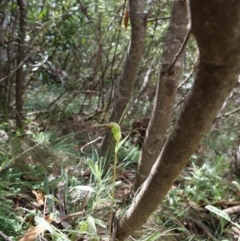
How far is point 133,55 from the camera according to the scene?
1944mm

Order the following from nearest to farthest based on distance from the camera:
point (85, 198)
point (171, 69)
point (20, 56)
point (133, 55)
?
1. point (171, 69)
2. point (85, 198)
3. point (133, 55)
4. point (20, 56)

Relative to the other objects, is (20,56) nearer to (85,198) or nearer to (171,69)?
(85,198)

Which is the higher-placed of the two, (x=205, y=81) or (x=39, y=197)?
(x=205, y=81)

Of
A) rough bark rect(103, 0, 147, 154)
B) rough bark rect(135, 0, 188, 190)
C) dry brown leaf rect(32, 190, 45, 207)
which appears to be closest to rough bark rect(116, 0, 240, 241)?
rough bark rect(135, 0, 188, 190)

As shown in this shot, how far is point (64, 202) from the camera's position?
1.74 m

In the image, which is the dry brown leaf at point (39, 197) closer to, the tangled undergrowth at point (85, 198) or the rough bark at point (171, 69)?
the tangled undergrowth at point (85, 198)

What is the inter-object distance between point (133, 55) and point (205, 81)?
132 cm

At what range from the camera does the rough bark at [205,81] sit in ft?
1.72

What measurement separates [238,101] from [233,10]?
318 centimetres

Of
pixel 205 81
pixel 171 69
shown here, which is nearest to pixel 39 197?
pixel 171 69

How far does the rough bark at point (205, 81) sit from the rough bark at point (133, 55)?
111 centimetres

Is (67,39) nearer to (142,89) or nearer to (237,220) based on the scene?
(142,89)

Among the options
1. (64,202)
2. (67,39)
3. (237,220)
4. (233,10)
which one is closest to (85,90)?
(67,39)

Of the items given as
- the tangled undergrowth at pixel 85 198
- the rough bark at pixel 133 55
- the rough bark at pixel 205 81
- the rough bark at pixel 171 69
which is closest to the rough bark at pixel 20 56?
the tangled undergrowth at pixel 85 198
